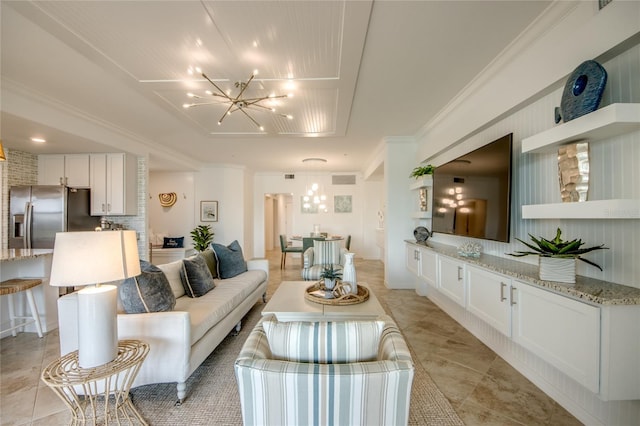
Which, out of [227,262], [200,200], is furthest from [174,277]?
[200,200]

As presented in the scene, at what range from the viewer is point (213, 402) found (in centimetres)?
187

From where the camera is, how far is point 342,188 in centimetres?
824

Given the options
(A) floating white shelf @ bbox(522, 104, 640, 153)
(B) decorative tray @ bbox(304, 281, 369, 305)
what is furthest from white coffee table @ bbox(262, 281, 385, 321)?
(A) floating white shelf @ bbox(522, 104, 640, 153)

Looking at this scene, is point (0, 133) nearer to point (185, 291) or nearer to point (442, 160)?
point (185, 291)

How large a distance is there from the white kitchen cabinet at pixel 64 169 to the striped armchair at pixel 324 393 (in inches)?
218

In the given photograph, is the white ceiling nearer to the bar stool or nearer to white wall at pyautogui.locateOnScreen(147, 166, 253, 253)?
the bar stool

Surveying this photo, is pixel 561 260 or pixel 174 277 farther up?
pixel 561 260

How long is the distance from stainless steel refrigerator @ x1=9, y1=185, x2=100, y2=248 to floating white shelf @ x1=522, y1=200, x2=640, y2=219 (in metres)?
5.99

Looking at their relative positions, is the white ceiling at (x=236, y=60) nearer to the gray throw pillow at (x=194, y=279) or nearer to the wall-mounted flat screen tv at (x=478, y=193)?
the wall-mounted flat screen tv at (x=478, y=193)

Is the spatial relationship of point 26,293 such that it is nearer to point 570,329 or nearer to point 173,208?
point 173,208

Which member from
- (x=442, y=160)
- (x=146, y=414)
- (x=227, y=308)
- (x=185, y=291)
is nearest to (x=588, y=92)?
(x=442, y=160)

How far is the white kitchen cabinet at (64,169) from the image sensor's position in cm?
453

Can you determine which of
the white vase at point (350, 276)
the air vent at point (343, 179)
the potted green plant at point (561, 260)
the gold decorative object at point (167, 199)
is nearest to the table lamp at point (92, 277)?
the white vase at point (350, 276)

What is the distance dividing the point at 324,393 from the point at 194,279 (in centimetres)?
240
